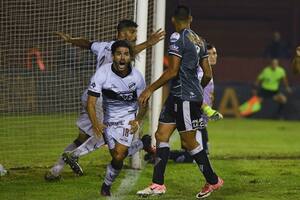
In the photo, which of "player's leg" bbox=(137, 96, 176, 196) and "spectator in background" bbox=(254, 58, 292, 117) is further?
"spectator in background" bbox=(254, 58, 292, 117)

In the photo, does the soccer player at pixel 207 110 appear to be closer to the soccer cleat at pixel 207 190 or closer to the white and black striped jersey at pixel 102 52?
the soccer cleat at pixel 207 190

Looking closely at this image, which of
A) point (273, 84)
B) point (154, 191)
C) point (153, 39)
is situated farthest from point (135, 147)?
point (273, 84)

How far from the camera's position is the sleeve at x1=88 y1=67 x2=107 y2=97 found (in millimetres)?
8617

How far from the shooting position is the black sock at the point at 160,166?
888 centimetres

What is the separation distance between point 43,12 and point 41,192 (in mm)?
3513

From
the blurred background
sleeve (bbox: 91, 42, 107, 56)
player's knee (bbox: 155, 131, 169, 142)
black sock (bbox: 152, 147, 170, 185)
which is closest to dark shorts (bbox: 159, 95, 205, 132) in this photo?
player's knee (bbox: 155, 131, 169, 142)

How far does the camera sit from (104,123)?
8.93 meters

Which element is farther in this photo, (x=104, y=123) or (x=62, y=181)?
(x=62, y=181)

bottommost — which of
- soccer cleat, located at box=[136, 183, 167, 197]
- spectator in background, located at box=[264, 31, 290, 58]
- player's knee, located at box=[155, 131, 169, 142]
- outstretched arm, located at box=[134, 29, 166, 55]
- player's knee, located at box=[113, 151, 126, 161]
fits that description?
spectator in background, located at box=[264, 31, 290, 58]

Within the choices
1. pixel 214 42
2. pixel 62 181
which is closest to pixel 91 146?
pixel 62 181

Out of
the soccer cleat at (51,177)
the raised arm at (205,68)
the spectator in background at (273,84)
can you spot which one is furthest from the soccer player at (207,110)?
the spectator in background at (273,84)

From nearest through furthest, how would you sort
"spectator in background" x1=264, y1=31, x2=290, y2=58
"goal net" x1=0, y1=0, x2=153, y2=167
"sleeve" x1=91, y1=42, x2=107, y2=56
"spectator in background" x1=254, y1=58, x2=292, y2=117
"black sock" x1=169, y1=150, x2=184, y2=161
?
"sleeve" x1=91, y1=42, x2=107, y2=56 < "goal net" x1=0, y1=0, x2=153, y2=167 < "black sock" x1=169, y1=150, x2=184, y2=161 < "spectator in background" x1=254, y1=58, x2=292, y2=117 < "spectator in background" x1=264, y1=31, x2=290, y2=58

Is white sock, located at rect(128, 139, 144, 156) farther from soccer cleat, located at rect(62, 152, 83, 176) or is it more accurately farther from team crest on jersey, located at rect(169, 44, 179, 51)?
team crest on jersey, located at rect(169, 44, 179, 51)

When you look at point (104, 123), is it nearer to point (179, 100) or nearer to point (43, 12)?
point (179, 100)
